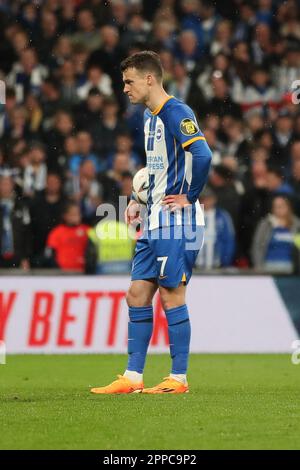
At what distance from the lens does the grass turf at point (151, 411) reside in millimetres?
6199

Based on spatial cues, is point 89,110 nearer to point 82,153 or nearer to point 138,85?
point 82,153

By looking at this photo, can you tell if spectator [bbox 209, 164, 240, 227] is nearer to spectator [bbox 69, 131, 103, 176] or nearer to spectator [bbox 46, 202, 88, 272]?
spectator [bbox 69, 131, 103, 176]

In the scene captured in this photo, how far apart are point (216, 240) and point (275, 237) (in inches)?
27.5

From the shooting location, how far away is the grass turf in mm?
6199

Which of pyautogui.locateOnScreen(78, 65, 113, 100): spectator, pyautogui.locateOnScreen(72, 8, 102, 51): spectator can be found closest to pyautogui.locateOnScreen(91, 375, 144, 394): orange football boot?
pyautogui.locateOnScreen(78, 65, 113, 100): spectator

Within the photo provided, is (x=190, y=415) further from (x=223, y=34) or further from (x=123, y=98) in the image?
(x=223, y=34)

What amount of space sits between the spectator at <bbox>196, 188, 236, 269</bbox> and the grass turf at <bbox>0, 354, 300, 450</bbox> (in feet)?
9.22

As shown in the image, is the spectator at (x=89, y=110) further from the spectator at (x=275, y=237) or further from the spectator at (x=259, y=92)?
the spectator at (x=275, y=237)

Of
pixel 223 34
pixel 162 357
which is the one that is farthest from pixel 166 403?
pixel 223 34

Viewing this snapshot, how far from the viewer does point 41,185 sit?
48.6 feet

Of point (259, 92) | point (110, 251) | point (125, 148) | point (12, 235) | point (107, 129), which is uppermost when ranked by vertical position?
point (259, 92)

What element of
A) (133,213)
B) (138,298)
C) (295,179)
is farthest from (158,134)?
(295,179)

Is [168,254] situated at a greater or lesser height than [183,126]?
lesser

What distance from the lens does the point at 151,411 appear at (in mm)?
7301
